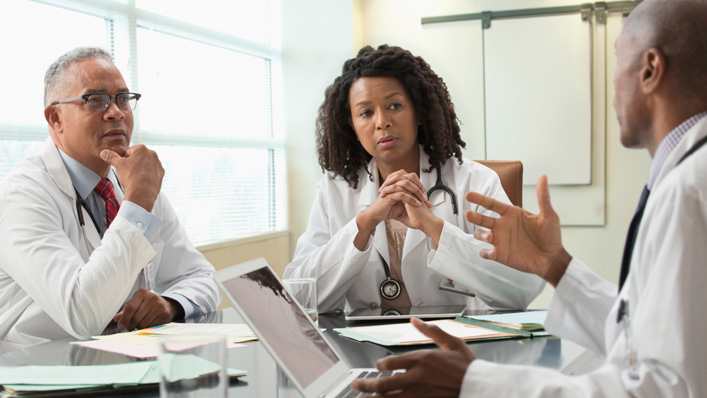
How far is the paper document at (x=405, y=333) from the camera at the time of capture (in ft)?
4.20

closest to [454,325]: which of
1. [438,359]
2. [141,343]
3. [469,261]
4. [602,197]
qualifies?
[469,261]

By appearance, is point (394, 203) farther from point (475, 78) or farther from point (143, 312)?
point (475, 78)

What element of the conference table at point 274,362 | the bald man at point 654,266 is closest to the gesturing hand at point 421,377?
the bald man at point 654,266

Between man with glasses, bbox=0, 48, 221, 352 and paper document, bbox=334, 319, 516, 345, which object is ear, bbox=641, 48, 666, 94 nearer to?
paper document, bbox=334, 319, 516, 345

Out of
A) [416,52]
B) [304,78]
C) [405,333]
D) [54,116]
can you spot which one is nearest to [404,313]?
[405,333]

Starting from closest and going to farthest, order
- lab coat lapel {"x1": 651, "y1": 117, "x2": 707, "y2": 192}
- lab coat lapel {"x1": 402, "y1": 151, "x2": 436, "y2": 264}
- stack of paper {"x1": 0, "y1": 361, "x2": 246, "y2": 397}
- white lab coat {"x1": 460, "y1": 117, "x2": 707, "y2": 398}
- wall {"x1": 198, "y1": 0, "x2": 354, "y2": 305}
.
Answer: white lab coat {"x1": 460, "y1": 117, "x2": 707, "y2": 398} < lab coat lapel {"x1": 651, "y1": 117, "x2": 707, "y2": 192} < stack of paper {"x1": 0, "y1": 361, "x2": 246, "y2": 397} < lab coat lapel {"x1": 402, "y1": 151, "x2": 436, "y2": 264} < wall {"x1": 198, "y1": 0, "x2": 354, "y2": 305}

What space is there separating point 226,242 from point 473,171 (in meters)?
2.11

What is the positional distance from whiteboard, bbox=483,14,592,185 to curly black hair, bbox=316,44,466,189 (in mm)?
1940

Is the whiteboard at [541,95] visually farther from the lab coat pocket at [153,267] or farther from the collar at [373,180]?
the lab coat pocket at [153,267]

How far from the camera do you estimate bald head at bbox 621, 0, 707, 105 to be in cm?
88

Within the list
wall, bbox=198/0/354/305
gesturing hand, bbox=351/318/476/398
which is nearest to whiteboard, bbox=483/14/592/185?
wall, bbox=198/0/354/305

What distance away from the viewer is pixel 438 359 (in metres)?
0.86

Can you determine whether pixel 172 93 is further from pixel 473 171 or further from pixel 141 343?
pixel 141 343

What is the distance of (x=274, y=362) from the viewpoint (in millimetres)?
1191
